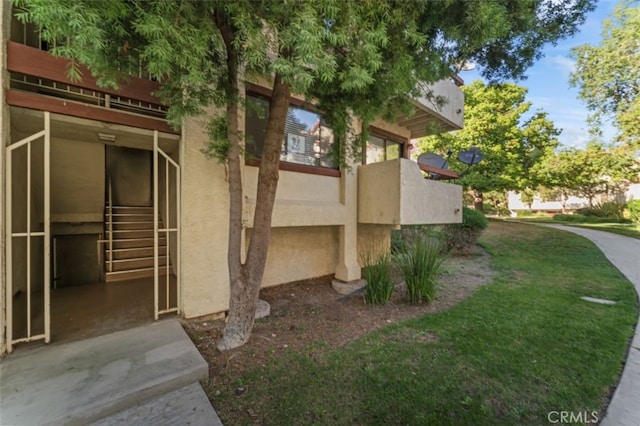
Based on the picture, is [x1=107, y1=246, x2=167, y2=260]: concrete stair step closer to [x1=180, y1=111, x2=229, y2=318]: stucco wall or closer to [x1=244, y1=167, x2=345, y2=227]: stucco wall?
[x1=180, y1=111, x2=229, y2=318]: stucco wall

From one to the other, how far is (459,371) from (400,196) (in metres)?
3.50

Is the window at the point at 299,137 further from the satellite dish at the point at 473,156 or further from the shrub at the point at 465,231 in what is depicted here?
the shrub at the point at 465,231

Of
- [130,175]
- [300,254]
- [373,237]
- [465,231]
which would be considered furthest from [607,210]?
[130,175]

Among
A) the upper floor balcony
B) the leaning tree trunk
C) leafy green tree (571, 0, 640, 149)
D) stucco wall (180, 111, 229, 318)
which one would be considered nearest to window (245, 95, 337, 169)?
stucco wall (180, 111, 229, 318)

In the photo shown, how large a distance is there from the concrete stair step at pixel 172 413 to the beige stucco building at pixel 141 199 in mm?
1695

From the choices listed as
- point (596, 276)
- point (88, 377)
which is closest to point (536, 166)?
point (596, 276)

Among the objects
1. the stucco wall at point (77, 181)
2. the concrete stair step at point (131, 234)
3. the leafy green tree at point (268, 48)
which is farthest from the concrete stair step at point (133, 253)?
the leafy green tree at point (268, 48)

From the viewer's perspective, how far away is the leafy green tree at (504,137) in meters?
17.2

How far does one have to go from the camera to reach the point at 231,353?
141 inches

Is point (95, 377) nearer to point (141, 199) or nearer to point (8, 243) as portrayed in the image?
point (8, 243)

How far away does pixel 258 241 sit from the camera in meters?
3.73

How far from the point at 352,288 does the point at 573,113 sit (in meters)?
20.7

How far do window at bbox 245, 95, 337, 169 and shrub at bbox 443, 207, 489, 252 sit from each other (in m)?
6.50

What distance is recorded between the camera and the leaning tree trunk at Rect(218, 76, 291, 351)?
3703 mm
